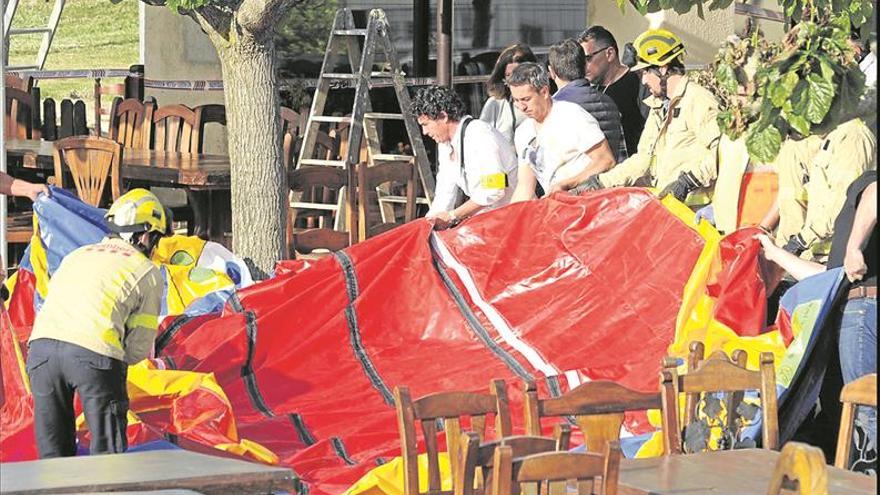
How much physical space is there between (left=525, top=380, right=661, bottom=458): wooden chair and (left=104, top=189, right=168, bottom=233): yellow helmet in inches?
71.9

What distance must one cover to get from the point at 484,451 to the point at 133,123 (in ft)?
34.1

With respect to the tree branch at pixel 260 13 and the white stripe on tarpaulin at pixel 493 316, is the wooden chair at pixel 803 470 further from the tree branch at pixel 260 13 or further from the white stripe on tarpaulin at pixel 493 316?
the tree branch at pixel 260 13

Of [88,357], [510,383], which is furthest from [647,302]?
[88,357]

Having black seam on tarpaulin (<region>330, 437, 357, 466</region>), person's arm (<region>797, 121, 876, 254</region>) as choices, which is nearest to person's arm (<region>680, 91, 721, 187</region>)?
person's arm (<region>797, 121, 876, 254</region>)

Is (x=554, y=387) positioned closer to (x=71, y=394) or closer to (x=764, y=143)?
(x=764, y=143)

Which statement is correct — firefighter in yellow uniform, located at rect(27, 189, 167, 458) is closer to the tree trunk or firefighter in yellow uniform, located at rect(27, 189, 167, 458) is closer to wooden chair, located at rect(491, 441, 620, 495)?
wooden chair, located at rect(491, 441, 620, 495)

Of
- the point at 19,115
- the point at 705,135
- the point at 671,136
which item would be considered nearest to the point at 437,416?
the point at 705,135

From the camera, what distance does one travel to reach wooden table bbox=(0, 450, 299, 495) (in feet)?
13.3

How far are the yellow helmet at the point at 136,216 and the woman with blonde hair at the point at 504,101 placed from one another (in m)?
4.46

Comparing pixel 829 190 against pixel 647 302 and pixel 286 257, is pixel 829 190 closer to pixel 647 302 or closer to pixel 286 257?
pixel 647 302

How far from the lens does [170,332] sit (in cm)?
822

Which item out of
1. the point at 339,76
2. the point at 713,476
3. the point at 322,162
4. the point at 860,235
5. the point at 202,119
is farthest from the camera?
the point at 202,119

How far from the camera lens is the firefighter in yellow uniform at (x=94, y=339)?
6.03 m

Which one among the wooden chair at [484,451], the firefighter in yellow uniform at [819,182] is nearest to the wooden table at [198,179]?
the firefighter in yellow uniform at [819,182]
